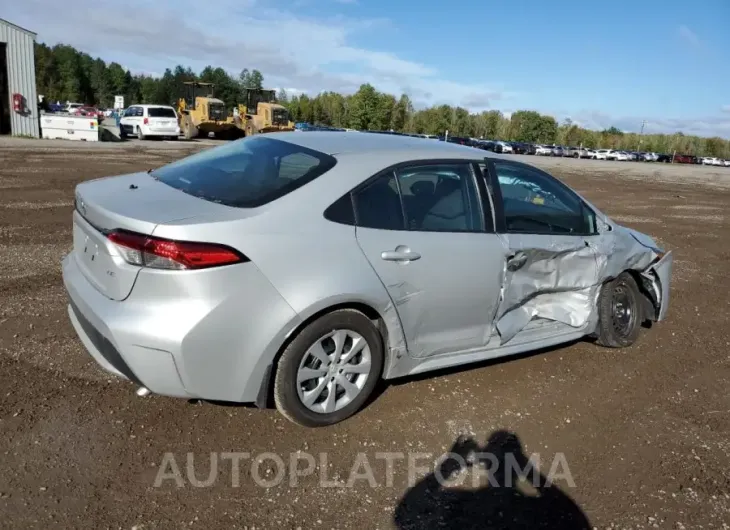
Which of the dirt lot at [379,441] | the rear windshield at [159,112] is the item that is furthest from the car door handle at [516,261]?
the rear windshield at [159,112]

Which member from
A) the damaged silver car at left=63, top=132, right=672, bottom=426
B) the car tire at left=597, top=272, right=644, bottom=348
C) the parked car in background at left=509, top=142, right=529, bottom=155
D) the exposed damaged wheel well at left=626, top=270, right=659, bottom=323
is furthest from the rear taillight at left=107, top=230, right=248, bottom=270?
the parked car in background at left=509, top=142, right=529, bottom=155

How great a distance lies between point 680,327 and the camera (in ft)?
19.0

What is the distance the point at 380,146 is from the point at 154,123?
33044 millimetres

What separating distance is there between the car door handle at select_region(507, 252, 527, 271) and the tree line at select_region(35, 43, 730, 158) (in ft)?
244

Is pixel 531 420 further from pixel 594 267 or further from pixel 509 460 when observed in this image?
pixel 594 267

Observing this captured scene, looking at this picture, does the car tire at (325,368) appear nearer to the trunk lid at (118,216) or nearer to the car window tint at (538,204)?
the trunk lid at (118,216)

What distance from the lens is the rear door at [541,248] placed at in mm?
4074

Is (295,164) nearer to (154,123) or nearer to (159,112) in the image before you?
(154,123)

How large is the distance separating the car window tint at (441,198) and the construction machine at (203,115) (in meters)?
34.3

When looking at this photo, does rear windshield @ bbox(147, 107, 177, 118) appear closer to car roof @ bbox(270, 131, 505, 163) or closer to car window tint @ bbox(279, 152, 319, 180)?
car roof @ bbox(270, 131, 505, 163)

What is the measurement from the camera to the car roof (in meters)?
3.75

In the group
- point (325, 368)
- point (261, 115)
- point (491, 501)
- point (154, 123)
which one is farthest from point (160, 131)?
point (491, 501)

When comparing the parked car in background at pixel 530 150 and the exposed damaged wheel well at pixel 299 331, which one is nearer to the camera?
the exposed damaged wheel well at pixel 299 331

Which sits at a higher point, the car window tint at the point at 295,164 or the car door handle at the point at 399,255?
the car window tint at the point at 295,164
